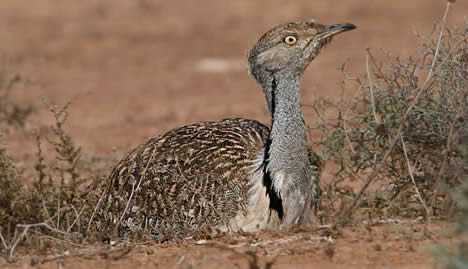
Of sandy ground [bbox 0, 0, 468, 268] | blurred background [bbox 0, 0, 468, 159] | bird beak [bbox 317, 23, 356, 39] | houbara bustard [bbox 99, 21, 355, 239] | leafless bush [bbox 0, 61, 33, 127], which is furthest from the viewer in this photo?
blurred background [bbox 0, 0, 468, 159]

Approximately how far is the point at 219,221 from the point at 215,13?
12796 millimetres

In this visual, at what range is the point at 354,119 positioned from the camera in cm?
537

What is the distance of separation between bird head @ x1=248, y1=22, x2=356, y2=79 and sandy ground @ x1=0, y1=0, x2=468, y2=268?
928 millimetres

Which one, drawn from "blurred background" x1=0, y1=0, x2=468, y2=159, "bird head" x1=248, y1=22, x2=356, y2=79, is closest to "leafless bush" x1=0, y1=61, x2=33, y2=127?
"blurred background" x1=0, y1=0, x2=468, y2=159

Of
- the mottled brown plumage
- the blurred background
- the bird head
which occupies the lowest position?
the mottled brown plumage

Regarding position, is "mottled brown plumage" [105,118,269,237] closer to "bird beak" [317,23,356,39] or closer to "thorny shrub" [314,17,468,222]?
"thorny shrub" [314,17,468,222]

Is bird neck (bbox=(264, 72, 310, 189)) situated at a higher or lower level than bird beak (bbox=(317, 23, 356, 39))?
lower

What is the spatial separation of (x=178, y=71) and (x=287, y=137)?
9200mm

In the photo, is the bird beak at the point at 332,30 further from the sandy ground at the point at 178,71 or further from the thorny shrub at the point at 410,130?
the sandy ground at the point at 178,71

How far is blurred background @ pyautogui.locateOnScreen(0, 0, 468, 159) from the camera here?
35.4 feet

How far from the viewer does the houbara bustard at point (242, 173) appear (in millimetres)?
4844

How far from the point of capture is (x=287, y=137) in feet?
16.1

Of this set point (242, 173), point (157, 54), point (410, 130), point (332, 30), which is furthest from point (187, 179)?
point (157, 54)

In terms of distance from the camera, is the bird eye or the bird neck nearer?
the bird neck
